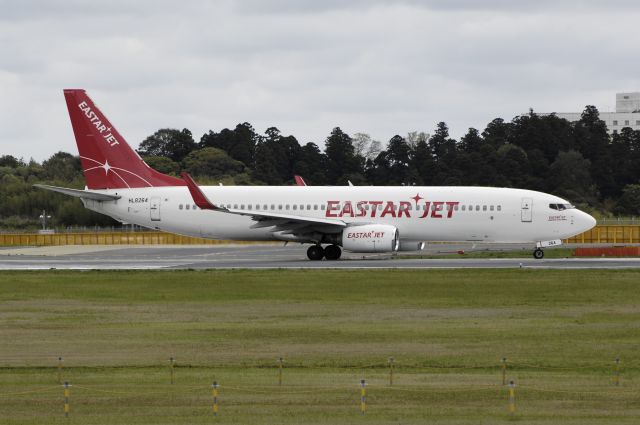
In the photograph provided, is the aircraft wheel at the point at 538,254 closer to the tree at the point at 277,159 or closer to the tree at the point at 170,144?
the tree at the point at 277,159

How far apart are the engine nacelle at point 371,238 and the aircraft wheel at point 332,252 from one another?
2.14m

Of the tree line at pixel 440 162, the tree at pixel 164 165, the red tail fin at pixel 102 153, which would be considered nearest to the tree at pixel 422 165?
the tree line at pixel 440 162

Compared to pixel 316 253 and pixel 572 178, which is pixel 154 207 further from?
pixel 572 178

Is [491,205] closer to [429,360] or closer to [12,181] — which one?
[429,360]

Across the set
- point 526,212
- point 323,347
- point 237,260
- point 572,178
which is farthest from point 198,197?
point 572,178

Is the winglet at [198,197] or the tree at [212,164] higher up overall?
the tree at [212,164]

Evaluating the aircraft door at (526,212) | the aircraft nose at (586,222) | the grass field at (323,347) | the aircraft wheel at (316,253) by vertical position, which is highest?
the aircraft door at (526,212)

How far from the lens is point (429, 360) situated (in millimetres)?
25141

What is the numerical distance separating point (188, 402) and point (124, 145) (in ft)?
140

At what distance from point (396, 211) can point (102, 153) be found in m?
16.2

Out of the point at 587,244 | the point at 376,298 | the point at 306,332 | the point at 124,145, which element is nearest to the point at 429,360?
the point at 306,332

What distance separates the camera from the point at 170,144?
17300 cm

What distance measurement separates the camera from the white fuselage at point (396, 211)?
5728 cm

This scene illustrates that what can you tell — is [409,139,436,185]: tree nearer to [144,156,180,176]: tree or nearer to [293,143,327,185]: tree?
[293,143,327,185]: tree
